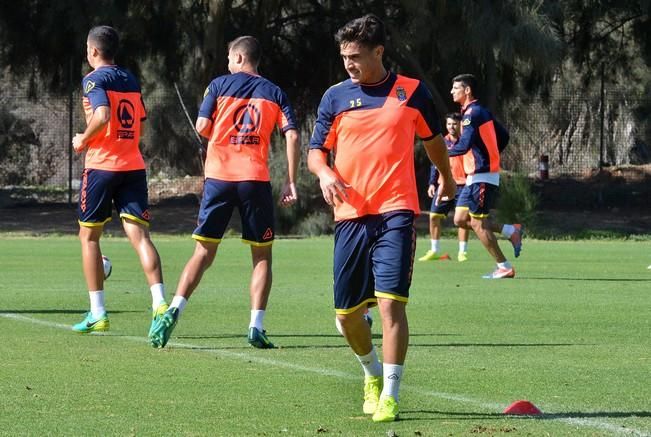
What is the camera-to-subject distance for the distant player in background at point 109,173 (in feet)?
34.1

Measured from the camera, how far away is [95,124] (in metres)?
10.1

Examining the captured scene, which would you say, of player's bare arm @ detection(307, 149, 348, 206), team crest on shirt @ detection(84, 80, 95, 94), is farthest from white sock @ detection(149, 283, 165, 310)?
player's bare arm @ detection(307, 149, 348, 206)

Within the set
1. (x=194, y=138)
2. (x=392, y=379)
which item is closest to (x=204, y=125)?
(x=392, y=379)

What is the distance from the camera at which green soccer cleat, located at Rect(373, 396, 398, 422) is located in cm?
649

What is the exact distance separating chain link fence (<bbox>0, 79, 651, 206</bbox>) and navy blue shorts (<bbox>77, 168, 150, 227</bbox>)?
1999cm

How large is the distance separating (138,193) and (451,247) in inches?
557

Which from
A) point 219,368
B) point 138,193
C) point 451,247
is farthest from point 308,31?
point 219,368

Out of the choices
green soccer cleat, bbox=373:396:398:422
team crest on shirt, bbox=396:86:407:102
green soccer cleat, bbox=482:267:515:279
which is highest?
team crest on shirt, bbox=396:86:407:102

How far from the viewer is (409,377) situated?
8086 millimetres

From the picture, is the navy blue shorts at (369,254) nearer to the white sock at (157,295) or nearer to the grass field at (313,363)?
the grass field at (313,363)

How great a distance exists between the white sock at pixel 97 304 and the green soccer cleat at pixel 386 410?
437cm

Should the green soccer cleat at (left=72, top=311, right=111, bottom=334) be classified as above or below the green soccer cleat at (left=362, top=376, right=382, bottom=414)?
below

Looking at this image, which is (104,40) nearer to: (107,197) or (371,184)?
(107,197)

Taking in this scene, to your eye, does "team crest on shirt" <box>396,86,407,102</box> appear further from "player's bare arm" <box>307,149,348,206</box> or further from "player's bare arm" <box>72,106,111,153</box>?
"player's bare arm" <box>72,106,111,153</box>
